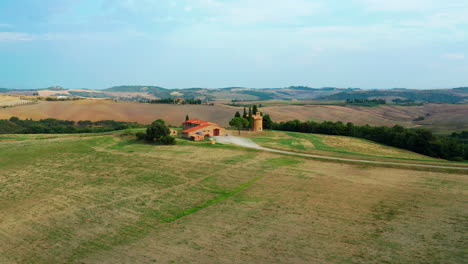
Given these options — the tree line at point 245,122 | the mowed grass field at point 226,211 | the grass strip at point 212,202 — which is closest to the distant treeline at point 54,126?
the tree line at point 245,122

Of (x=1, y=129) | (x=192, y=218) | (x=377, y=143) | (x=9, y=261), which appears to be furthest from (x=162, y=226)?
(x=1, y=129)

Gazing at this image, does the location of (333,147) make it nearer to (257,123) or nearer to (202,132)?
(257,123)

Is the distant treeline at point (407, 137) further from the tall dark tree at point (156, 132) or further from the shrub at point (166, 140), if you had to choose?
the tall dark tree at point (156, 132)

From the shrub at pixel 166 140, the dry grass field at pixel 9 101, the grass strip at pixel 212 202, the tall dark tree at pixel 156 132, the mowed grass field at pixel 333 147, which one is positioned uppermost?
the dry grass field at pixel 9 101

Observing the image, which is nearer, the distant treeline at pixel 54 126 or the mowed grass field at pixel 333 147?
the mowed grass field at pixel 333 147

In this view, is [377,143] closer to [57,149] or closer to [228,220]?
[228,220]

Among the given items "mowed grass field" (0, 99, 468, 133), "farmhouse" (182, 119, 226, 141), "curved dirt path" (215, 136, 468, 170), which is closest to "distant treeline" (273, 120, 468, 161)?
"curved dirt path" (215, 136, 468, 170)

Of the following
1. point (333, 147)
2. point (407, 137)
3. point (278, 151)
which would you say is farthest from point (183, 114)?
point (407, 137)
